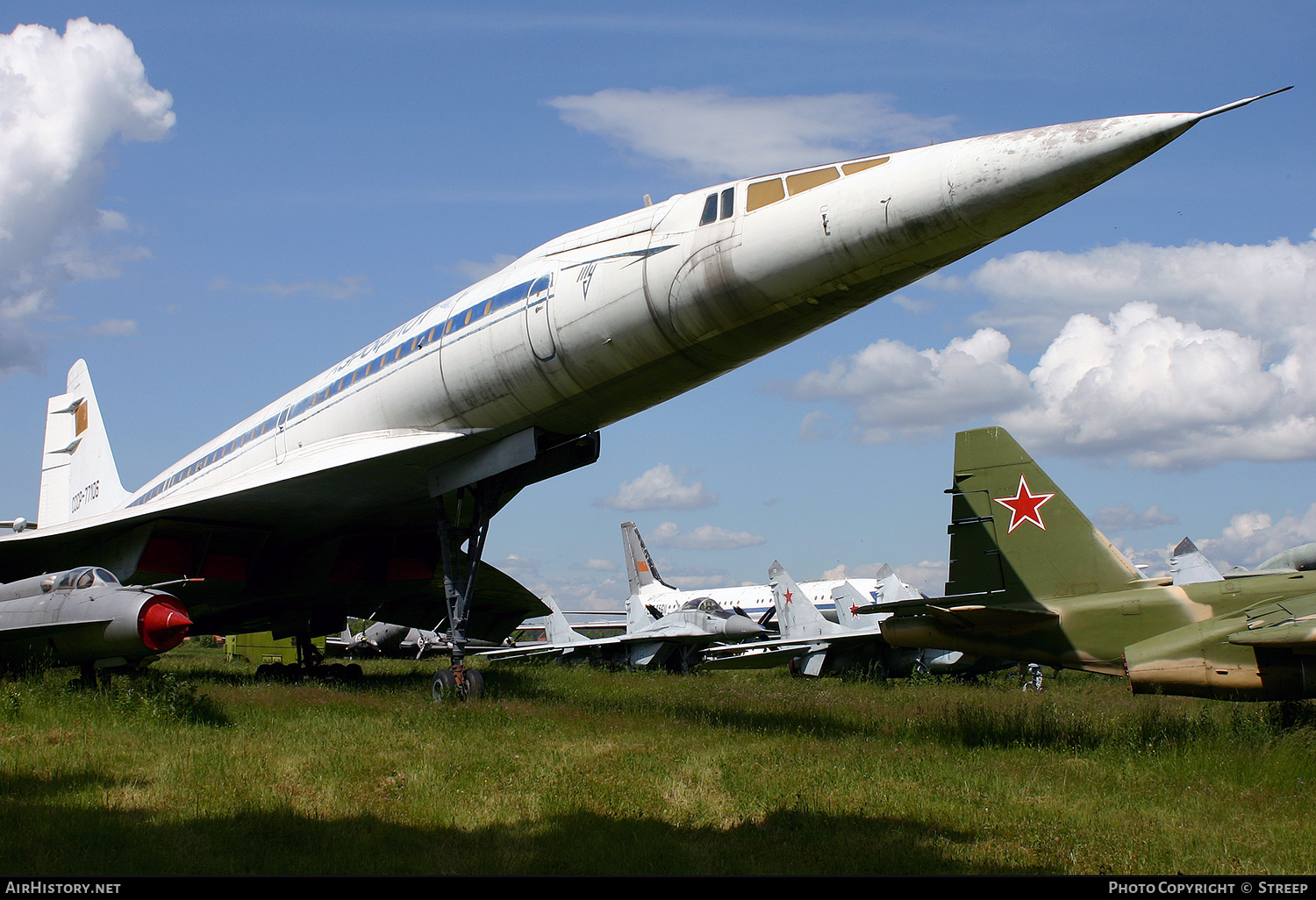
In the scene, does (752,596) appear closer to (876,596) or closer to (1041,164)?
(876,596)

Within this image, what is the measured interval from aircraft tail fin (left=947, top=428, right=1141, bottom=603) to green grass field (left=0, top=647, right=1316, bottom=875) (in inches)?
53.5

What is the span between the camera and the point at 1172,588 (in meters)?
8.98

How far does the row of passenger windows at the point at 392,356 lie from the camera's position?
9.77 m

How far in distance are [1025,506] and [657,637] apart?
42.8ft

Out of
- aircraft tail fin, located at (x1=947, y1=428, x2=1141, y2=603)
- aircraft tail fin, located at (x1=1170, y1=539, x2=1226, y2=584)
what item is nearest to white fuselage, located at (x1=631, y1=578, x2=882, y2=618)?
aircraft tail fin, located at (x1=1170, y1=539, x2=1226, y2=584)

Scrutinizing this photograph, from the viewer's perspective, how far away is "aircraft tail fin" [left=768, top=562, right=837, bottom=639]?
62.8 ft

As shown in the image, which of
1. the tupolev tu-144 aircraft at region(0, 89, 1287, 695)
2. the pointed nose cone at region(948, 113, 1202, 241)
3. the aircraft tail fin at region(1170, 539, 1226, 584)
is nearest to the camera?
the pointed nose cone at region(948, 113, 1202, 241)

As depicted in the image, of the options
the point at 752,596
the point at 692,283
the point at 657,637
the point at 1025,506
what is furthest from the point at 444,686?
the point at 752,596

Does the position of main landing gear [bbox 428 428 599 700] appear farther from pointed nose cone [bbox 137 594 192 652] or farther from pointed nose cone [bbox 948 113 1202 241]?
pointed nose cone [bbox 948 113 1202 241]

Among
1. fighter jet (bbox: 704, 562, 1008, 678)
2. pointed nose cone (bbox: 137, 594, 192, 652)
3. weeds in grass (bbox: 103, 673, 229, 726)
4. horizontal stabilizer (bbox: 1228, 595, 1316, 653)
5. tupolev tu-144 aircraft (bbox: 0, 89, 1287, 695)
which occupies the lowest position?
fighter jet (bbox: 704, 562, 1008, 678)

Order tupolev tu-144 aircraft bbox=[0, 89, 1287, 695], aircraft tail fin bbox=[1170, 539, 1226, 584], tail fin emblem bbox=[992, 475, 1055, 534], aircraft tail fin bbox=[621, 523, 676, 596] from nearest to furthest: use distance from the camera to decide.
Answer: tupolev tu-144 aircraft bbox=[0, 89, 1287, 695] → tail fin emblem bbox=[992, 475, 1055, 534] → aircraft tail fin bbox=[1170, 539, 1226, 584] → aircraft tail fin bbox=[621, 523, 676, 596]

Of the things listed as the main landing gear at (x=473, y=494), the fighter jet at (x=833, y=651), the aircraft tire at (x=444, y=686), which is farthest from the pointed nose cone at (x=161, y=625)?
the fighter jet at (x=833, y=651)

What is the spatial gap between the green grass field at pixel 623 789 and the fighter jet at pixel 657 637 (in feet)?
34.7
